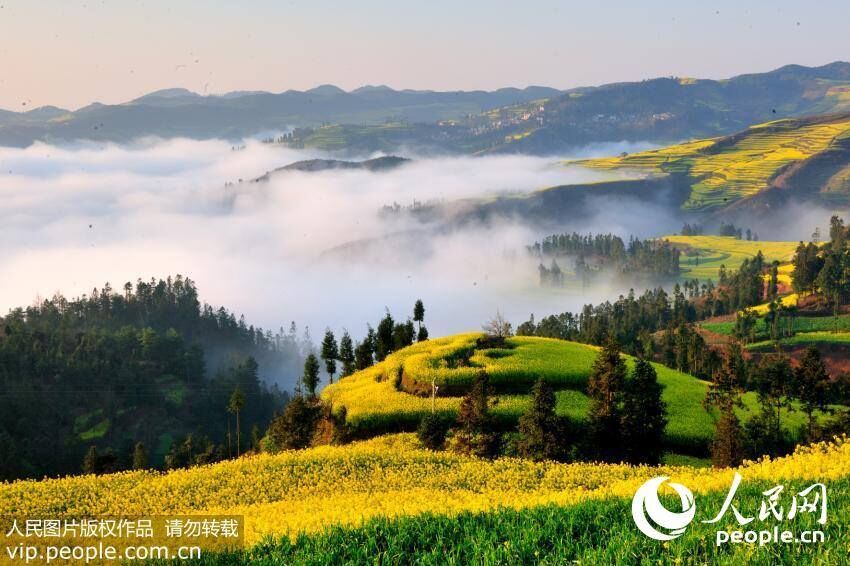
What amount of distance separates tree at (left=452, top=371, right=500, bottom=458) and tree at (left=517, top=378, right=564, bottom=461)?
3.64 meters

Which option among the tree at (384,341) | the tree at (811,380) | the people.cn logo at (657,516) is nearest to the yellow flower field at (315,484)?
the people.cn logo at (657,516)

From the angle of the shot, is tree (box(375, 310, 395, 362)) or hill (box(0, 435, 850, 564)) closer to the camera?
hill (box(0, 435, 850, 564))

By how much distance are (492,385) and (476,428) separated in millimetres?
15308

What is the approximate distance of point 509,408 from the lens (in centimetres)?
7688

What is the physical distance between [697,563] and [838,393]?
110403 millimetres

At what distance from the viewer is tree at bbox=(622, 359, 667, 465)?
69438mm

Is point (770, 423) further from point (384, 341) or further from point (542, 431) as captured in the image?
point (384, 341)

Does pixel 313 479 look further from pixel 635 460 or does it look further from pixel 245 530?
pixel 635 460

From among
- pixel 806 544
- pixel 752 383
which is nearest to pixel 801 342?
pixel 752 383

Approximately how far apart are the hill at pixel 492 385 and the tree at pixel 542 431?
33.9 feet

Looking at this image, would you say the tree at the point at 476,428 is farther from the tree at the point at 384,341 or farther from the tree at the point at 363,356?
the tree at the point at 384,341

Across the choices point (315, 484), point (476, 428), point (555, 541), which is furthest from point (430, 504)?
point (476, 428)

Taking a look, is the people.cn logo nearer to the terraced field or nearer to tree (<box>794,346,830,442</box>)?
tree (<box>794,346,830,442</box>)

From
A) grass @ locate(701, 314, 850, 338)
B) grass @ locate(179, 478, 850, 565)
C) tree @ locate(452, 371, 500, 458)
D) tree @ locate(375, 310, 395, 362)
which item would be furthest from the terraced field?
grass @ locate(179, 478, 850, 565)
